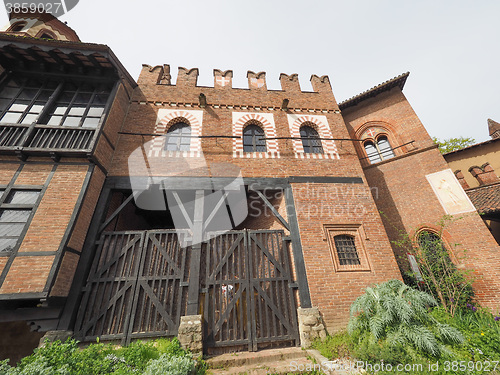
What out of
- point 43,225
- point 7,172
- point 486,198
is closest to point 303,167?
point 43,225

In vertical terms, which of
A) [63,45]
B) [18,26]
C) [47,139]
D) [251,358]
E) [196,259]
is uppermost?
[18,26]

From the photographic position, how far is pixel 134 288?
546 centimetres

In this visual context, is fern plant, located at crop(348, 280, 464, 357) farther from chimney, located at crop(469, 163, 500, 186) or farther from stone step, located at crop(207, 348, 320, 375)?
chimney, located at crop(469, 163, 500, 186)

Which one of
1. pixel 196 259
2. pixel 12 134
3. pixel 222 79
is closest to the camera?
pixel 196 259

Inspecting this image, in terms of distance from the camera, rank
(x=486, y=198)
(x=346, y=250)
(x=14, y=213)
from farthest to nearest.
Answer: (x=486, y=198), (x=346, y=250), (x=14, y=213)

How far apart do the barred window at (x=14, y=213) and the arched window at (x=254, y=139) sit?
21.9 feet

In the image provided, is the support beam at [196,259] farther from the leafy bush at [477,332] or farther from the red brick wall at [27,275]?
the leafy bush at [477,332]

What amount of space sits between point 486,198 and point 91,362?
14533 millimetres

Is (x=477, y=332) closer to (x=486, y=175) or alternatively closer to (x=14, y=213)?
(x=486, y=175)

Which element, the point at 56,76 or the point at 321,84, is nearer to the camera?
the point at 56,76

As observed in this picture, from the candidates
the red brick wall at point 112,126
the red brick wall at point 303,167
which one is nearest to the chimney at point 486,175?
the red brick wall at point 303,167

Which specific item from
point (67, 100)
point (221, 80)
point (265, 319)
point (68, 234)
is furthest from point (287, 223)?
point (67, 100)

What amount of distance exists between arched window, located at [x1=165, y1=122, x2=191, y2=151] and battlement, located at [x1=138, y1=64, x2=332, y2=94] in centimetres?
253

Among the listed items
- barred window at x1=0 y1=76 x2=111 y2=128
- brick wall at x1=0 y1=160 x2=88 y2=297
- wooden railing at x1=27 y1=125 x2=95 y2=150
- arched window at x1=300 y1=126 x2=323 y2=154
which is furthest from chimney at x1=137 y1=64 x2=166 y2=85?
arched window at x1=300 y1=126 x2=323 y2=154
